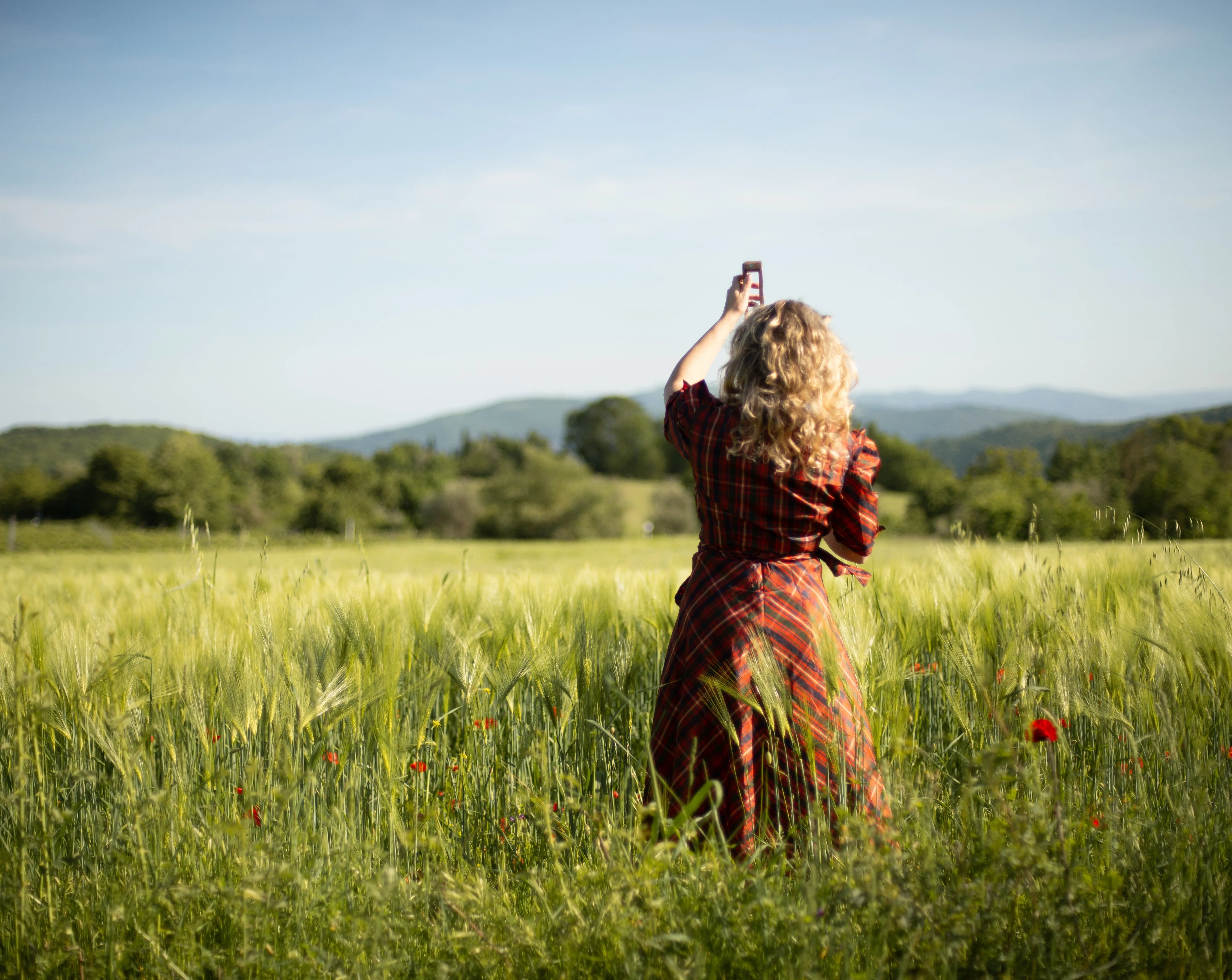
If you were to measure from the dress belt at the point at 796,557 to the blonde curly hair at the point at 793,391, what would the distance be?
255mm

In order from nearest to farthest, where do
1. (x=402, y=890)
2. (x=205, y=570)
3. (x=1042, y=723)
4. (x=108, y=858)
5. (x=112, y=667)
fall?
(x=1042, y=723), (x=402, y=890), (x=108, y=858), (x=112, y=667), (x=205, y=570)

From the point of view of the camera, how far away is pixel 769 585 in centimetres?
199

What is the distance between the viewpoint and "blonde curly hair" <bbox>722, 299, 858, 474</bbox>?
1.89m

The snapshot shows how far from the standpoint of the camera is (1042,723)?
4.58 feet

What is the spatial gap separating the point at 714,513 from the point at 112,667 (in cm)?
173

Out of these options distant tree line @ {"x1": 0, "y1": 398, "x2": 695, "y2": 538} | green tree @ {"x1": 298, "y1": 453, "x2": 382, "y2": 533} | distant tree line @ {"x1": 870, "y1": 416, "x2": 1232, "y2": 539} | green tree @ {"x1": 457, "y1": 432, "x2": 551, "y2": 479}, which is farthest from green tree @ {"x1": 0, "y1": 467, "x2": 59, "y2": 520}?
distant tree line @ {"x1": 870, "y1": 416, "x2": 1232, "y2": 539}

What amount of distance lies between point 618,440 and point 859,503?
251ft

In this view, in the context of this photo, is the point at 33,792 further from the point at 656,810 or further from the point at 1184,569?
the point at 1184,569

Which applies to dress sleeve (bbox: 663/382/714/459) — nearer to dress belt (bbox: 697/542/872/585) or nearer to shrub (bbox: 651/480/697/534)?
dress belt (bbox: 697/542/872/585)

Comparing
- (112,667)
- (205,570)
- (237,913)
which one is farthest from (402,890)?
(205,570)

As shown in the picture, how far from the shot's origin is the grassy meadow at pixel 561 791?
132cm

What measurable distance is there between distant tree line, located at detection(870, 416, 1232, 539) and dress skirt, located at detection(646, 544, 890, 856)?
13.4 m

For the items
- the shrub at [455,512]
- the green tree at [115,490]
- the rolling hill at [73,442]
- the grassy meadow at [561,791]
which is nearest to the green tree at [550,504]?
the shrub at [455,512]

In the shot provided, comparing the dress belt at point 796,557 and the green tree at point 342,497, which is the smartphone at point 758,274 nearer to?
the dress belt at point 796,557
